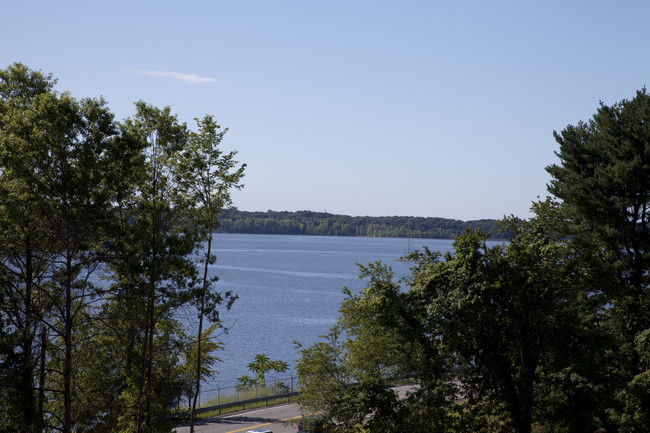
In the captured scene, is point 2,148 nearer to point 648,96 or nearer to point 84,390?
point 84,390

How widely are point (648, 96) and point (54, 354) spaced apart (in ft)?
87.2

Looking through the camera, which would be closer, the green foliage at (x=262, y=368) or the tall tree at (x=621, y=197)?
the tall tree at (x=621, y=197)

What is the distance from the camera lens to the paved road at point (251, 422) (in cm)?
3186

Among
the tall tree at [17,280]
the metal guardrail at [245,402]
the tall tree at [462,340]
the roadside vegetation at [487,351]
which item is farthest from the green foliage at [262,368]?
the tall tree at [17,280]

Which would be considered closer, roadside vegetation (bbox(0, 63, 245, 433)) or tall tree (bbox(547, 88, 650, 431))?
roadside vegetation (bbox(0, 63, 245, 433))

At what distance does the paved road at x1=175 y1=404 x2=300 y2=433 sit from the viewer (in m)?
31.9

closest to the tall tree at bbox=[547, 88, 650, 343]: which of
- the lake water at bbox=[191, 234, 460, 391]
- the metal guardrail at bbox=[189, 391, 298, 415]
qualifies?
the lake water at bbox=[191, 234, 460, 391]

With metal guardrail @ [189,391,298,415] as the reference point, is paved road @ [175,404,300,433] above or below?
above

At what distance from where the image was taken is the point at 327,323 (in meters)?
Result: 73.6

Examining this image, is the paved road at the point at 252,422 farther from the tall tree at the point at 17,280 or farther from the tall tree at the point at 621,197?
the tall tree at the point at 17,280

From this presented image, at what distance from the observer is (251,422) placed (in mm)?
34156

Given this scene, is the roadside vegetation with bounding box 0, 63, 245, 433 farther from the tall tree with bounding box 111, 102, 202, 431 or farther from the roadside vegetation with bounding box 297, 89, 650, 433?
the roadside vegetation with bounding box 297, 89, 650, 433

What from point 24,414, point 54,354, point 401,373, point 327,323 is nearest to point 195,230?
point 54,354

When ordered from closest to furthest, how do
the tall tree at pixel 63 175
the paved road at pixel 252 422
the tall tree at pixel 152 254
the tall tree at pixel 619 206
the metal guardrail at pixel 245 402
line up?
1. the tall tree at pixel 63 175
2. the tall tree at pixel 152 254
3. the tall tree at pixel 619 206
4. the paved road at pixel 252 422
5. the metal guardrail at pixel 245 402
